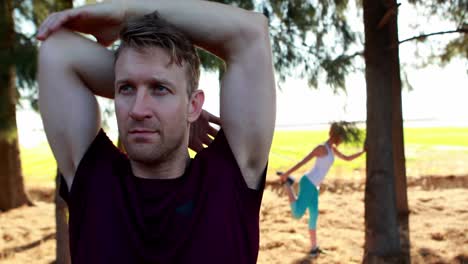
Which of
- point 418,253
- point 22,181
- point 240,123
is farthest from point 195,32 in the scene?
point 22,181

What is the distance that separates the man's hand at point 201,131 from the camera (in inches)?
56.5

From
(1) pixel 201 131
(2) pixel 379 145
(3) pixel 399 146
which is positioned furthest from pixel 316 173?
(1) pixel 201 131

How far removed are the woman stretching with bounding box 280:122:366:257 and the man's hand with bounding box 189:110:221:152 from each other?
430 cm

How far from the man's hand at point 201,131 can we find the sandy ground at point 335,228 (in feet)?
15.0

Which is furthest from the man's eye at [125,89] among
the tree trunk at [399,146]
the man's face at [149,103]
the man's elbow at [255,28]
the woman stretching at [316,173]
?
the tree trunk at [399,146]

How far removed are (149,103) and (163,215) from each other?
23 centimetres

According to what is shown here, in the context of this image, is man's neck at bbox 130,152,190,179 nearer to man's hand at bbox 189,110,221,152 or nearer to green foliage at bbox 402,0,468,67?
man's hand at bbox 189,110,221,152

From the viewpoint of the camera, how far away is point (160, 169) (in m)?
Answer: 1.09

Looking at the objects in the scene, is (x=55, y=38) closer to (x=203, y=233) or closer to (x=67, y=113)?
(x=67, y=113)

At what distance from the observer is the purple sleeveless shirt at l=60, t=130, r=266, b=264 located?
39.7 inches

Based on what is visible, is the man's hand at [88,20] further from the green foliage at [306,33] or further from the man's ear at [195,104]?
the green foliage at [306,33]

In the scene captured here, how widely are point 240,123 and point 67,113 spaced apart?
383 mm

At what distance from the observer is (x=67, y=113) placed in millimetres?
1135

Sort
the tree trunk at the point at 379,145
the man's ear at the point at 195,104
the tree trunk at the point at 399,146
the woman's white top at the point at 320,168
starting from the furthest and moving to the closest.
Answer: the tree trunk at the point at 399,146 < the woman's white top at the point at 320,168 < the tree trunk at the point at 379,145 < the man's ear at the point at 195,104
